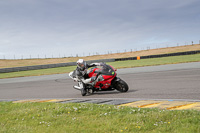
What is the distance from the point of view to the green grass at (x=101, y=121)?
4.34m

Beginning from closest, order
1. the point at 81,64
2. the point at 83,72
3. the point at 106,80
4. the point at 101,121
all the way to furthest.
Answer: the point at 101,121 → the point at 106,80 → the point at 81,64 → the point at 83,72

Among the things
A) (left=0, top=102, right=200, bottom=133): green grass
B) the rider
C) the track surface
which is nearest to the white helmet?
the rider

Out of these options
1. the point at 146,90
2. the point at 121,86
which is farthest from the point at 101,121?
the point at 146,90

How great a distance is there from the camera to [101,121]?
5.04 meters

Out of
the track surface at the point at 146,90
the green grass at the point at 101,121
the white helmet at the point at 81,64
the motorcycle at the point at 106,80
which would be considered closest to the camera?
the green grass at the point at 101,121

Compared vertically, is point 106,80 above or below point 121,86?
above

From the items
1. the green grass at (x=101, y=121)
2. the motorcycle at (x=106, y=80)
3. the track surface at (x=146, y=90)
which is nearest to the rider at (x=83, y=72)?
the motorcycle at (x=106, y=80)

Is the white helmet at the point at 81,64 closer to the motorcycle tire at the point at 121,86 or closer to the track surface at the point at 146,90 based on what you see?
the track surface at the point at 146,90

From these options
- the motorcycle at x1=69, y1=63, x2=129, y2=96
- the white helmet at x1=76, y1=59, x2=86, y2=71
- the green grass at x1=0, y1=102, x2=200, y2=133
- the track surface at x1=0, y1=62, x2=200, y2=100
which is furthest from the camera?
the white helmet at x1=76, y1=59, x2=86, y2=71

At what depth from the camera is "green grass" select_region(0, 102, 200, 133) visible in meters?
4.34

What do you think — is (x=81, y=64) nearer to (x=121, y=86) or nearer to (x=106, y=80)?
(x=106, y=80)

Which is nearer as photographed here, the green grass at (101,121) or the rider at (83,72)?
the green grass at (101,121)

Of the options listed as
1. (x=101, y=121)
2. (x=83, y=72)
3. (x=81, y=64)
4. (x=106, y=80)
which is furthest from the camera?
(x=83, y=72)

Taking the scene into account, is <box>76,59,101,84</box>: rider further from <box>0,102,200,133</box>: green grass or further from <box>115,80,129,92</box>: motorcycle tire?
Answer: <box>0,102,200,133</box>: green grass
